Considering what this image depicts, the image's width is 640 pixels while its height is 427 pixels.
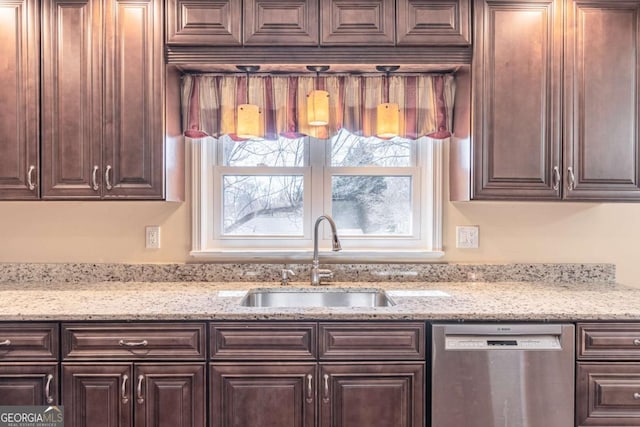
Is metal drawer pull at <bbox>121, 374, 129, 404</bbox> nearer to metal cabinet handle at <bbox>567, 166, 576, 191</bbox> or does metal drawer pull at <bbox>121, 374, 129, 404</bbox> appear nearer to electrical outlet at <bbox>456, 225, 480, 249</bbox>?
electrical outlet at <bbox>456, 225, 480, 249</bbox>

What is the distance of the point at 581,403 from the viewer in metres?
1.60

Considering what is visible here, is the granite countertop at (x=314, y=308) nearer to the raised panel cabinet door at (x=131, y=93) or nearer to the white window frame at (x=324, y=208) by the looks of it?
the white window frame at (x=324, y=208)

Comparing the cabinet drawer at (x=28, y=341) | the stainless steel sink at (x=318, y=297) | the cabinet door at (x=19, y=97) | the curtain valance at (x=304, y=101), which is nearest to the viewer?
the cabinet drawer at (x=28, y=341)

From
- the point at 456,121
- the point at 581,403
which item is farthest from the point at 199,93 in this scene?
the point at 581,403

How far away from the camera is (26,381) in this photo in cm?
158

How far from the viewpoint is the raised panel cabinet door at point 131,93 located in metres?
1.87

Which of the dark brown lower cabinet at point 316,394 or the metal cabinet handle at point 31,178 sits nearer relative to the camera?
the dark brown lower cabinet at point 316,394

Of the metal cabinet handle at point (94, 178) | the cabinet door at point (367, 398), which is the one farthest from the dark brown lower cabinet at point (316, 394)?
the metal cabinet handle at point (94, 178)

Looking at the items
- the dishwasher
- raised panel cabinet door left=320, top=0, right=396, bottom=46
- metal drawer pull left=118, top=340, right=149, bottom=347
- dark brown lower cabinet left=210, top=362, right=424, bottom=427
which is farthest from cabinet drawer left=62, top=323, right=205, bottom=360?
raised panel cabinet door left=320, top=0, right=396, bottom=46

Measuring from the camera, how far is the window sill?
2.23 m

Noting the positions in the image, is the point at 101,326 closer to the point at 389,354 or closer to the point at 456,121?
the point at 389,354

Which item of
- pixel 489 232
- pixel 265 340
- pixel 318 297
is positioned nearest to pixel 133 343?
pixel 265 340

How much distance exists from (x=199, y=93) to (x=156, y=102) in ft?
1.05

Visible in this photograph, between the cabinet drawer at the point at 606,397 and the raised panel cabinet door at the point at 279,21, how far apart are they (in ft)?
5.94
